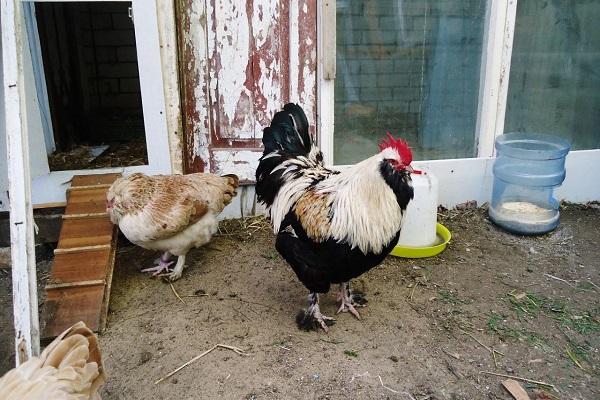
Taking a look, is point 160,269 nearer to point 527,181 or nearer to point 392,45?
point 392,45

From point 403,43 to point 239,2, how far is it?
1.37 m

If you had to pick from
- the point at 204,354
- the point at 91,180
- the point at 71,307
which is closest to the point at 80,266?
the point at 71,307

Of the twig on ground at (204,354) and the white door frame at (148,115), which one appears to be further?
the white door frame at (148,115)

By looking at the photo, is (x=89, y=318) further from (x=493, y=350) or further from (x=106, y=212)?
(x=493, y=350)

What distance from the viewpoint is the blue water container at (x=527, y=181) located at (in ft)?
13.7

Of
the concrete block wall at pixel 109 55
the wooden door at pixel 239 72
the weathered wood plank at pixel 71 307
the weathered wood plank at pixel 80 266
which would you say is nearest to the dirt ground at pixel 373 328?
the weathered wood plank at pixel 71 307

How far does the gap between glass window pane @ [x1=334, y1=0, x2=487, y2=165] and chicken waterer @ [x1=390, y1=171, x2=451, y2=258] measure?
0.84 meters

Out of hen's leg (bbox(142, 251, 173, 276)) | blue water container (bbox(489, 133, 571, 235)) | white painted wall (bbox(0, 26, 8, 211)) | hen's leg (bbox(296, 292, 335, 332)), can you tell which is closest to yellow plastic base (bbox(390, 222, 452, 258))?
blue water container (bbox(489, 133, 571, 235))

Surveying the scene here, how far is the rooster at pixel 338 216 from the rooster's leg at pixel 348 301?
46mm

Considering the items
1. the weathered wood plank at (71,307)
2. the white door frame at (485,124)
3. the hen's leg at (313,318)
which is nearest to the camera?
the weathered wood plank at (71,307)

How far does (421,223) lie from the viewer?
3725 millimetres

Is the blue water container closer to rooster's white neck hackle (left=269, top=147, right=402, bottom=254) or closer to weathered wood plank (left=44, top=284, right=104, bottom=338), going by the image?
rooster's white neck hackle (left=269, top=147, right=402, bottom=254)

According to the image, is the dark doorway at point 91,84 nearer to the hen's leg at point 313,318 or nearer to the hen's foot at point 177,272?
the hen's foot at point 177,272

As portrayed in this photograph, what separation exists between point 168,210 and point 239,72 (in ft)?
4.28
